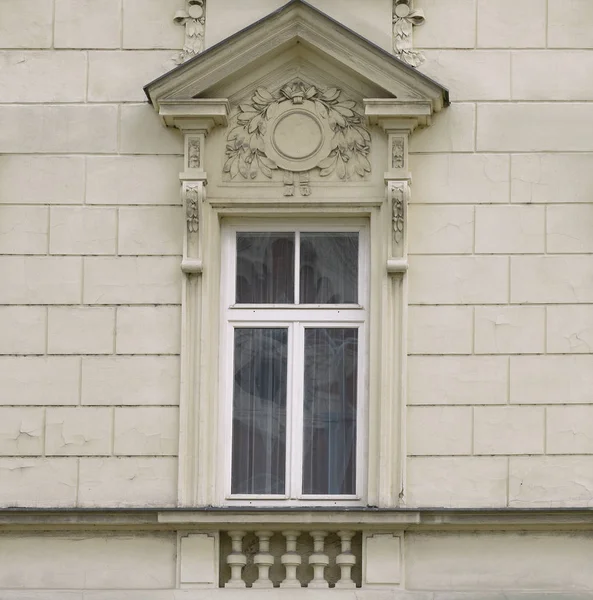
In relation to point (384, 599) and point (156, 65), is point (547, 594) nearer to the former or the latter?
point (384, 599)

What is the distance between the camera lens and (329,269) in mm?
15320

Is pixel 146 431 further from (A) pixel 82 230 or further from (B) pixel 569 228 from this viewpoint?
(B) pixel 569 228

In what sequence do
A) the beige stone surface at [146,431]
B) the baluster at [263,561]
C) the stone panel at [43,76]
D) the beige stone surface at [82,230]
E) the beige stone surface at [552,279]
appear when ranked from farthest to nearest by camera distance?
the stone panel at [43,76], the beige stone surface at [82,230], the beige stone surface at [552,279], the beige stone surface at [146,431], the baluster at [263,561]

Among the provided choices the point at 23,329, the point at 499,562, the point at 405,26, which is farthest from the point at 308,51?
the point at 499,562

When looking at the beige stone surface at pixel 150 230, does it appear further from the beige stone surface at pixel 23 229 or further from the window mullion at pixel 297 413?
the window mullion at pixel 297 413

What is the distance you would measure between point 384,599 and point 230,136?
3.77 m

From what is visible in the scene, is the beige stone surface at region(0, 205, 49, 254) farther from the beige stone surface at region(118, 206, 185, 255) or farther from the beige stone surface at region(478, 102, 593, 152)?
the beige stone surface at region(478, 102, 593, 152)

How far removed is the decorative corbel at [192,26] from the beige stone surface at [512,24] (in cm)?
218

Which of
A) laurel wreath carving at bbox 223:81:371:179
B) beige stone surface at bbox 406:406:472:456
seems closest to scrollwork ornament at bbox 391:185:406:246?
laurel wreath carving at bbox 223:81:371:179

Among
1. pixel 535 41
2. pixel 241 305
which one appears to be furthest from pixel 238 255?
pixel 535 41

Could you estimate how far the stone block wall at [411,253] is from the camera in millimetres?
14805

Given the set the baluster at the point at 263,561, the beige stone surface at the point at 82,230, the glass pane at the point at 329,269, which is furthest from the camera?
the glass pane at the point at 329,269

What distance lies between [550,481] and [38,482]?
12.7ft

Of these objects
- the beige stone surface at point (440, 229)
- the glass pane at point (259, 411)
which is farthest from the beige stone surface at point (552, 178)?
the glass pane at point (259, 411)
